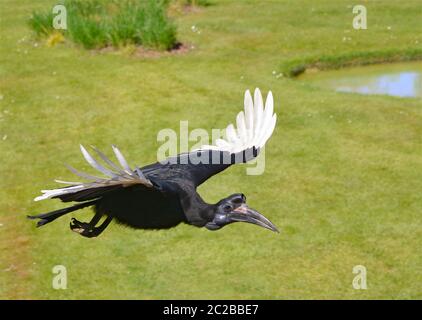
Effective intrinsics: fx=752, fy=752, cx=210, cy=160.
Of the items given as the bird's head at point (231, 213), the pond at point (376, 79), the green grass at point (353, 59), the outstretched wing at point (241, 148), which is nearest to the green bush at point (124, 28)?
the green grass at point (353, 59)

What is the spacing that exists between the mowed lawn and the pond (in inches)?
37.1

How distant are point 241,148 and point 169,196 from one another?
1.62 meters

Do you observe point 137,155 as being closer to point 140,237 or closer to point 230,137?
point 140,237

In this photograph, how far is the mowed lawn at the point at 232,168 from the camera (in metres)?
11.5

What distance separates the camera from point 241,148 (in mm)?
8898

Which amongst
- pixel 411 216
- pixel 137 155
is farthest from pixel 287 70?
pixel 411 216

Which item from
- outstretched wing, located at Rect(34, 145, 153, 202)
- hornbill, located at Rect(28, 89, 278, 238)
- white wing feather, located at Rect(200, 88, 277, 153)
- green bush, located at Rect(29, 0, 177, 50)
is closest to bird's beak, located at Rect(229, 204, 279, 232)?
hornbill, located at Rect(28, 89, 278, 238)

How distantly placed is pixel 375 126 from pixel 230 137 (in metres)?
8.07

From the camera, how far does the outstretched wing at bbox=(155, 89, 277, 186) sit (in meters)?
8.48

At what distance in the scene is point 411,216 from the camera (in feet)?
42.4

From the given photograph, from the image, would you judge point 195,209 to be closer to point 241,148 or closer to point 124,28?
point 241,148

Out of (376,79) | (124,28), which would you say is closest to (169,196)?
(376,79)
